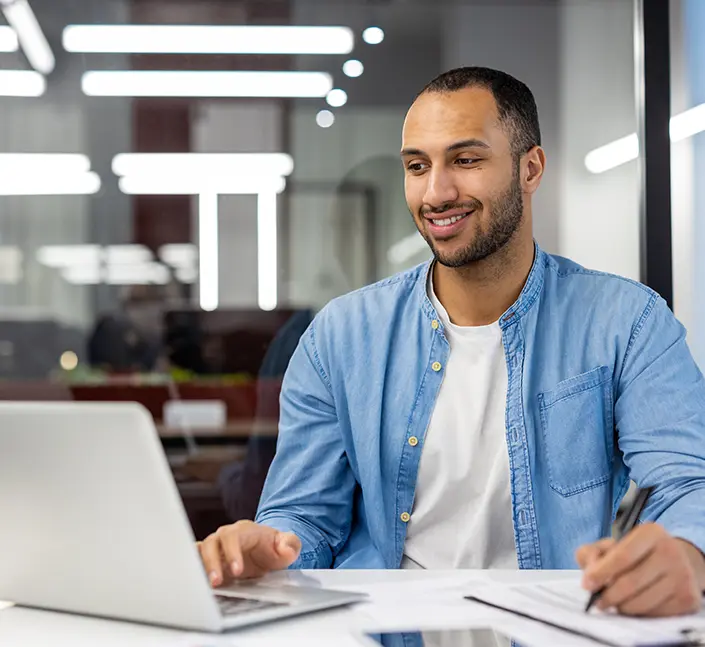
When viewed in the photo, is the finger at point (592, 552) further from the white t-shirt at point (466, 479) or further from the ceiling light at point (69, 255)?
the ceiling light at point (69, 255)

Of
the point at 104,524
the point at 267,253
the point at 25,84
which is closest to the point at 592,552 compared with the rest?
the point at 104,524

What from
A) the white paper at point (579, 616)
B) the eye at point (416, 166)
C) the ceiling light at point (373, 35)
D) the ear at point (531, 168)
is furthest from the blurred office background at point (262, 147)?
the white paper at point (579, 616)

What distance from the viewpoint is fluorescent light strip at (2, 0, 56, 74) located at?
2838mm

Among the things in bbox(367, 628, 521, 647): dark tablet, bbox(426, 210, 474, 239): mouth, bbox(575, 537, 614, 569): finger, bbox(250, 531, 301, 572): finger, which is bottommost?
bbox(367, 628, 521, 647): dark tablet

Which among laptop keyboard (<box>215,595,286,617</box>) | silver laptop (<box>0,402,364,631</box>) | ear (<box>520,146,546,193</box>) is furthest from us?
ear (<box>520,146,546,193</box>)

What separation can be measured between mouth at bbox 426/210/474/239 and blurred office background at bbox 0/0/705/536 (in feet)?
3.64

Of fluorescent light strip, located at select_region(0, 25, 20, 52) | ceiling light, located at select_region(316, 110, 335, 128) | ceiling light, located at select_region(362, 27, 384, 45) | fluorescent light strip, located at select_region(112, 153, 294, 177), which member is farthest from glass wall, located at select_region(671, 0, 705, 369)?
fluorescent light strip, located at select_region(0, 25, 20, 52)

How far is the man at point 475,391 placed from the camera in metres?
1.60

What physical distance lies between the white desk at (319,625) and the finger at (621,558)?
10 cm

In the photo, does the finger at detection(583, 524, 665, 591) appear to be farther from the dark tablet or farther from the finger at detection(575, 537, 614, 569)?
the dark tablet

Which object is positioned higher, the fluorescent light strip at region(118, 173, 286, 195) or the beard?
the fluorescent light strip at region(118, 173, 286, 195)

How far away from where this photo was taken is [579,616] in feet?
3.23

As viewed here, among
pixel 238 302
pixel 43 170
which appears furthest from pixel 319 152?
pixel 43 170

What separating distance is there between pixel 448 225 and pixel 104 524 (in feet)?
3.05
